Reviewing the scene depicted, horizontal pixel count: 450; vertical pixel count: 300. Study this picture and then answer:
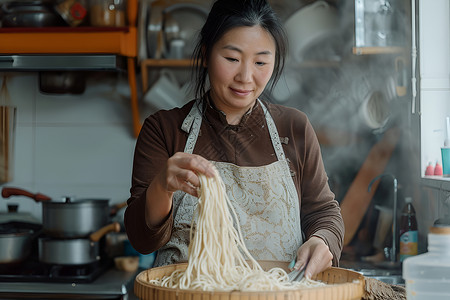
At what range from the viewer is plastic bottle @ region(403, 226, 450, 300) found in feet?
2.84

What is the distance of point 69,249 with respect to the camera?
2646mm

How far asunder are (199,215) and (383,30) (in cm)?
192

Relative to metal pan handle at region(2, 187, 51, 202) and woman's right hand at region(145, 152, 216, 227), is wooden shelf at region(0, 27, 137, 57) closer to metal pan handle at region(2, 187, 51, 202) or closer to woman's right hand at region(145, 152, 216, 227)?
metal pan handle at region(2, 187, 51, 202)

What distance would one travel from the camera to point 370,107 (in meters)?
2.87

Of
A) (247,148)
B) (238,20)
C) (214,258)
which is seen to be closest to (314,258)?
(214,258)

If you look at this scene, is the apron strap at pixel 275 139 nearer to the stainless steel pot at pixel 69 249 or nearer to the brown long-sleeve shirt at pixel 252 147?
the brown long-sleeve shirt at pixel 252 147

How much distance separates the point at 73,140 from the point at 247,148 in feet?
6.16

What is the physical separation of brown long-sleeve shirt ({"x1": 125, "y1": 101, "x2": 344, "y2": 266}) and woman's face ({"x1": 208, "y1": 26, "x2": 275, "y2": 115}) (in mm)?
129

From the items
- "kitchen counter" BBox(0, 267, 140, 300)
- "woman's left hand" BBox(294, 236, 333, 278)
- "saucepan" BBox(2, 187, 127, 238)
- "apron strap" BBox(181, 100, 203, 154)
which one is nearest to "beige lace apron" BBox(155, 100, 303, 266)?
"apron strap" BBox(181, 100, 203, 154)

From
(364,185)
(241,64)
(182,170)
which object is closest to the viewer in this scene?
(182,170)

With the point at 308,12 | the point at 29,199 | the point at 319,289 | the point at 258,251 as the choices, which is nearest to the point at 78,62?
the point at 29,199

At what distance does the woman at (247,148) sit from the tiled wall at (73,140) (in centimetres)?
161

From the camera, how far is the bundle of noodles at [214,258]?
109 centimetres

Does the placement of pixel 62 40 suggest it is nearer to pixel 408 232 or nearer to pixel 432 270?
pixel 408 232
